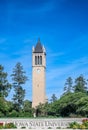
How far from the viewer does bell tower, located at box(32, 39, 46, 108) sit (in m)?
93.6

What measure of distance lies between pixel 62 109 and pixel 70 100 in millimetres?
4050

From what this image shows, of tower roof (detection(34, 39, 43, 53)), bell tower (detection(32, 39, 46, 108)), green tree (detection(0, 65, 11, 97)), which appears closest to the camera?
green tree (detection(0, 65, 11, 97))

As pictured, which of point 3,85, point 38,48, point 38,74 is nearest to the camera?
point 3,85

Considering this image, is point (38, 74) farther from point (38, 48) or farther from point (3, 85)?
point (3, 85)

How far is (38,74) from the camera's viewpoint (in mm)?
97938

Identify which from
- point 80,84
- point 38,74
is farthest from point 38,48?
point 80,84

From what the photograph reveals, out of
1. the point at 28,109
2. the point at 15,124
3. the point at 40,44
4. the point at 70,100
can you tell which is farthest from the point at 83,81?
the point at 15,124

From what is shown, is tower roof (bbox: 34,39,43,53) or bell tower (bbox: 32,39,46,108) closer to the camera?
bell tower (bbox: 32,39,46,108)

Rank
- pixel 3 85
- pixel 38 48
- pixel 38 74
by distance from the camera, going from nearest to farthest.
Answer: pixel 3 85
pixel 38 74
pixel 38 48

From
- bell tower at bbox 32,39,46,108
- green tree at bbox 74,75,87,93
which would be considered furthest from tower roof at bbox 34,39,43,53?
green tree at bbox 74,75,87,93

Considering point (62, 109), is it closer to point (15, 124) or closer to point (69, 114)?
point (69, 114)

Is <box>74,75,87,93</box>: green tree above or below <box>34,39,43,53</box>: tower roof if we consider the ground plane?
below

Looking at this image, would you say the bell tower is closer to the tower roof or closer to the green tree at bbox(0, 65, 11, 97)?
the tower roof

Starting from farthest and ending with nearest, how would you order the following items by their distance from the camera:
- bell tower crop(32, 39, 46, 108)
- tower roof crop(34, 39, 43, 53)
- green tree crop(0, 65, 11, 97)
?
tower roof crop(34, 39, 43, 53) < bell tower crop(32, 39, 46, 108) < green tree crop(0, 65, 11, 97)
